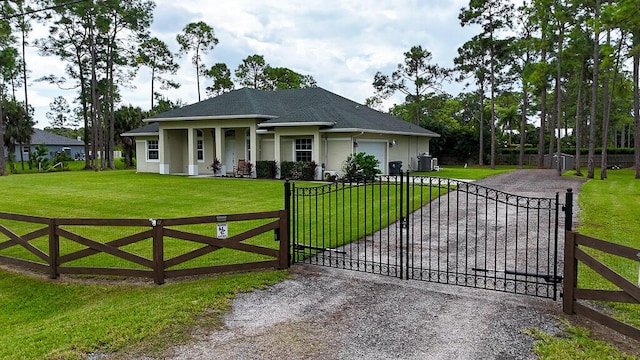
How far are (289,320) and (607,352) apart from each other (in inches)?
120

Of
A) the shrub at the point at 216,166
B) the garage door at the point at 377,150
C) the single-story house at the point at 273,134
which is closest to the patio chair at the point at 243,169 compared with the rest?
the single-story house at the point at 273,134

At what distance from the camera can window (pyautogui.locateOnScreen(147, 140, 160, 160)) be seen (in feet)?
91.8

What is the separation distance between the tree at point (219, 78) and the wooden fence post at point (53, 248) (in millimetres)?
39507

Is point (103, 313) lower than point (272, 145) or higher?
lower

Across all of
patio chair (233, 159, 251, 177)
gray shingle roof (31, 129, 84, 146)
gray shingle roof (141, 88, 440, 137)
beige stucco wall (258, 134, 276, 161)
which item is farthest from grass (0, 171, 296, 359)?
gray shingle roof (31, 129, 84, 146)

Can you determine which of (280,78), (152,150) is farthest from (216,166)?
(280,78)

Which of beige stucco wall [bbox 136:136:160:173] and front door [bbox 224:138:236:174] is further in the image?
beige stucco wall [bbox 136:136:160:173]

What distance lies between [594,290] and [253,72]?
45.9m

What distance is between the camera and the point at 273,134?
22953 mm

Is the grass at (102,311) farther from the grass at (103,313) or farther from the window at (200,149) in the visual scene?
the window at (200,149)

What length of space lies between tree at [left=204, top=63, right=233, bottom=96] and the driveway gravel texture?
41915 millimetres

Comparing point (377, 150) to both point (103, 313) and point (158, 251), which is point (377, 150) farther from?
point (103, 313)

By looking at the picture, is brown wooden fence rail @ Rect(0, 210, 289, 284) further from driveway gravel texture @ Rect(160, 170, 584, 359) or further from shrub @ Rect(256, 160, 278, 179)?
shrub @ Rect(256, 160, 278, 179)

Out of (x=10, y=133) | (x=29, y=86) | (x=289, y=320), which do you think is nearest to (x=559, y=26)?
(x=289, y=320)
